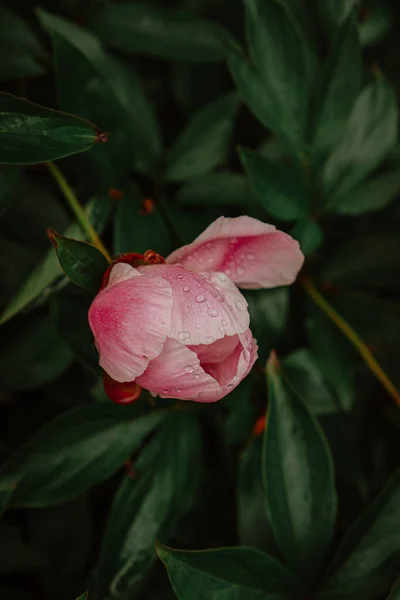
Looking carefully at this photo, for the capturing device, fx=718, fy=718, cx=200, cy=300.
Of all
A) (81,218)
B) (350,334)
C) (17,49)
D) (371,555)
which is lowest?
(371,555)

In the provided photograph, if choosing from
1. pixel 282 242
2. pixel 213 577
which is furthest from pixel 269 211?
pixel 213 577

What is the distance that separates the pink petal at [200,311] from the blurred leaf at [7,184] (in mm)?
203

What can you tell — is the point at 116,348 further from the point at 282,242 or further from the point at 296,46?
the point at 296,46

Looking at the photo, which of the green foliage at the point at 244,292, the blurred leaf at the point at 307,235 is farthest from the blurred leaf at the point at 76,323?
the blurred leaf at the point at 307,235

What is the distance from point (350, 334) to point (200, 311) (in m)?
0.25

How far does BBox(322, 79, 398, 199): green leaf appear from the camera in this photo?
29.7 inches

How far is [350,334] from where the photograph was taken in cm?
71

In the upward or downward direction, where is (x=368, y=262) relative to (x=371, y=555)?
upward

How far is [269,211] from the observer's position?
0.69 meters

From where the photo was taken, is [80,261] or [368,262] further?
[368,262]

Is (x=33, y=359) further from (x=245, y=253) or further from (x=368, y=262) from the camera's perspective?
(x=368, y=262)

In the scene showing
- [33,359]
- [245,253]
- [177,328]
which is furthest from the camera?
[33,359]

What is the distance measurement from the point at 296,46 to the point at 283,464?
0.40m

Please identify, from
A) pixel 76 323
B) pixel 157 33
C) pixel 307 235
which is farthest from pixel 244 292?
pixel 157 33
